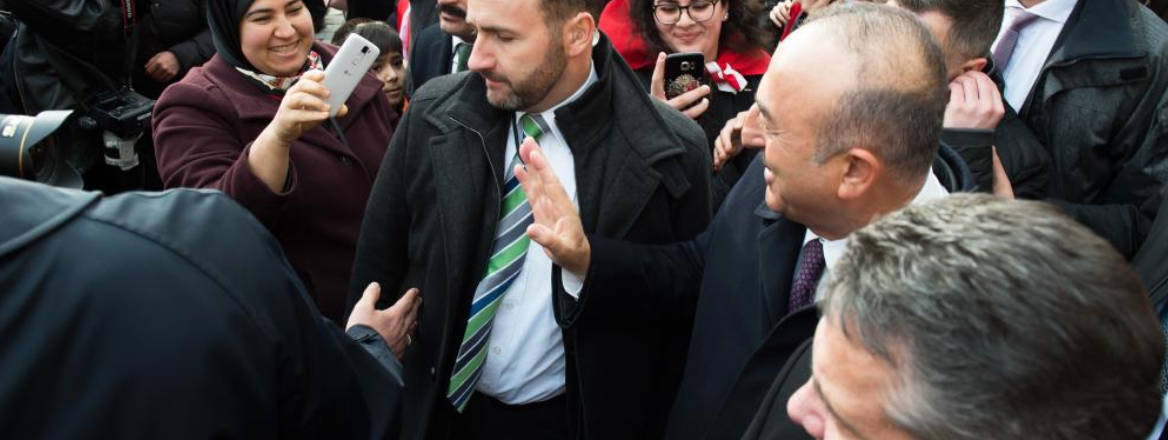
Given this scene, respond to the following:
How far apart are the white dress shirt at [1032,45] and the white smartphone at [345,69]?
5.94 feet

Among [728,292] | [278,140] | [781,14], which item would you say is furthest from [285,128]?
[781,14]

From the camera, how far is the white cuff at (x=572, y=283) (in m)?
2.22

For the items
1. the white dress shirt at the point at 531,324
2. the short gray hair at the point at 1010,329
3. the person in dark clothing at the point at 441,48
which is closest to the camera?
the short gray hair at the point at 1010,329

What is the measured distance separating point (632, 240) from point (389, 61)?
8.98 ft

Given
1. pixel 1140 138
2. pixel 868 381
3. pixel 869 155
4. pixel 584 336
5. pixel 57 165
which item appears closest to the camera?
pixel 868 381

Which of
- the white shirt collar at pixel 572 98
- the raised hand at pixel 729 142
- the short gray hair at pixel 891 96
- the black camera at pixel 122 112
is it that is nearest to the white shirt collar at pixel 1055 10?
the raised hand at pixel 729 142

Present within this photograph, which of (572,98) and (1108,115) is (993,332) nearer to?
(572,98)

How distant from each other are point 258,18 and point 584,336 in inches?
54.9

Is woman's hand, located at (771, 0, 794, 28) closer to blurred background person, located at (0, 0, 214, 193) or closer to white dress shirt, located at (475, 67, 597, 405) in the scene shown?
white dress shirt, located at (475, 67, 597, 405)

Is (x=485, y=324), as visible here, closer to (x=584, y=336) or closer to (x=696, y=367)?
(x=584, y=336)

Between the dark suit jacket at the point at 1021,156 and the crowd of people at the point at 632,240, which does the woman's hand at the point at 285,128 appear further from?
the dark suit jacket at the point at 1021,156

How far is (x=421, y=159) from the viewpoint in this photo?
94.6 inches

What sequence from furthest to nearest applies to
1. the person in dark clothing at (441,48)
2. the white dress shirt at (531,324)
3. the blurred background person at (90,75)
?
the blurred background person at (90,75)
the person in dark clothing at (441,48)
the white dress shirt at (531,324)

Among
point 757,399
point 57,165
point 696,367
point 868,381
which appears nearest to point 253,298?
point 57,165
